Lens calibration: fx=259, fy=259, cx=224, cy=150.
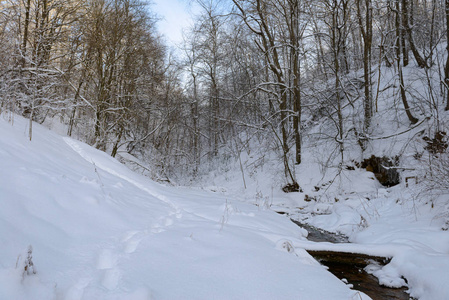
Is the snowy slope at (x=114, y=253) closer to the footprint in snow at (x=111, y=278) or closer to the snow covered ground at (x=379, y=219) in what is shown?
the footprint in snow at (x=111, y=278)

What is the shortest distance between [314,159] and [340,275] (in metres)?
7.11

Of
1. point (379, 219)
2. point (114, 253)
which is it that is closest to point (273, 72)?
point (379, 219)

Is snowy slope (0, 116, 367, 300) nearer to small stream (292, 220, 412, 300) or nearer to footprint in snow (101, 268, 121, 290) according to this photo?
footprint in snow (101, 268, 121, 290)

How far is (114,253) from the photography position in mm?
1954

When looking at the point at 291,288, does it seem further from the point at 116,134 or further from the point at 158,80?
the point at 158,80

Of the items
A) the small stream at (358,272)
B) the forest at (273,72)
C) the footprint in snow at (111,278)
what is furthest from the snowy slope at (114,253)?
the forest at (273,72)

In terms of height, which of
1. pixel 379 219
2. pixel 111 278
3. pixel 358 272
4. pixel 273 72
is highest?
pixel 273 72

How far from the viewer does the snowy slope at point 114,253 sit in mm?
A: 1462

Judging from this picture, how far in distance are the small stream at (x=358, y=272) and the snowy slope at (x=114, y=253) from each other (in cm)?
68

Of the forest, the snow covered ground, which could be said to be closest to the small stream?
the snow covered ground

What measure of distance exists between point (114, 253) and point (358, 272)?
9.64 feet

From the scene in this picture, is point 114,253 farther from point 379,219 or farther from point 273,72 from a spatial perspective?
point 273,72

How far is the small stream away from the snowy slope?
0.68m

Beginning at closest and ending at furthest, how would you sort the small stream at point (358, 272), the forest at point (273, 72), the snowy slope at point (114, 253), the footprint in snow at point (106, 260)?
the snowy slope at point (114, 253) → the footprint in snow at point (106, 260) → the small stream at point (358, 272) → the forest at point (273, 72)
